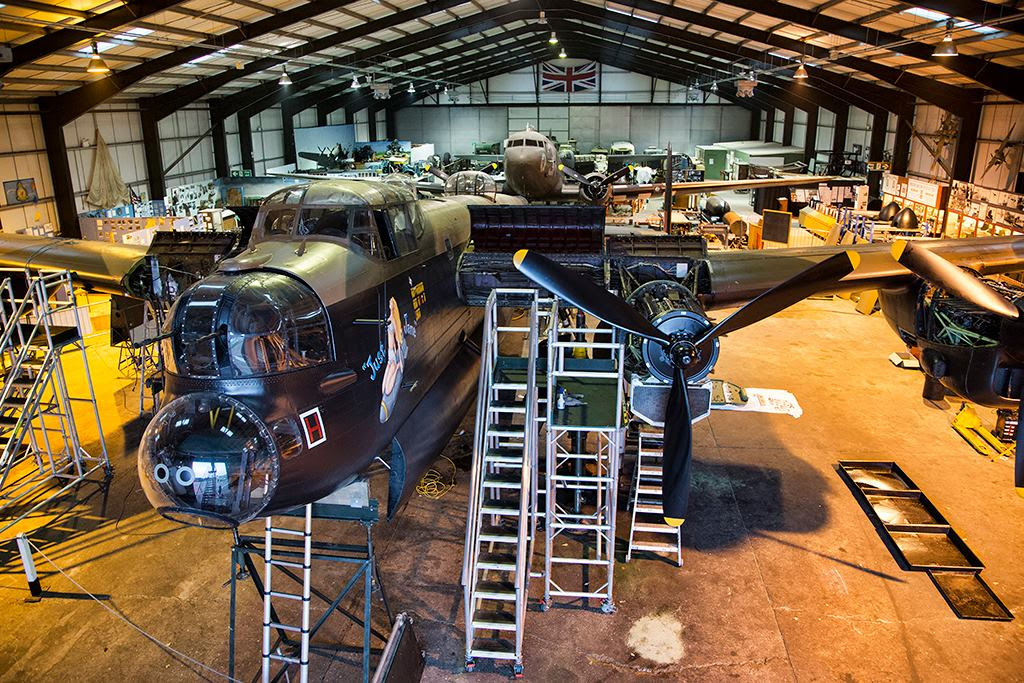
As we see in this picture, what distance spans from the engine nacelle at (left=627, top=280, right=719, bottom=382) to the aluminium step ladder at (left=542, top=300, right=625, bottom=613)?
475 mm

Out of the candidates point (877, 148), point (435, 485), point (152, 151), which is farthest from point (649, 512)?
point (877, 148)

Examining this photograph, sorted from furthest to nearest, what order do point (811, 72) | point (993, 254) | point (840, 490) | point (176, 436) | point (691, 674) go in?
1. point (811, 72)
2. point (993, 254)
3. point (840, 490)
4. point (691, 674)
5. point (176, 436)

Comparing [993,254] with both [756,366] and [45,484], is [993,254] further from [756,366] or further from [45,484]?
[45,484]

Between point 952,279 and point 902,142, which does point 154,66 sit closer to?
point 952,279

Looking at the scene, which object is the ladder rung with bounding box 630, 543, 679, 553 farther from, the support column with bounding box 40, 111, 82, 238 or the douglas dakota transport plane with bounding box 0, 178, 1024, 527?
the support column with bounding box 40, 111, 82, 238

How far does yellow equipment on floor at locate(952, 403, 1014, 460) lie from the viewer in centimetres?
1495

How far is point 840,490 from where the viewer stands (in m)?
13.7

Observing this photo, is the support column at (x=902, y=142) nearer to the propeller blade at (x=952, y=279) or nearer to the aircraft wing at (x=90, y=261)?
the propeller blade at (x=952, y=279)

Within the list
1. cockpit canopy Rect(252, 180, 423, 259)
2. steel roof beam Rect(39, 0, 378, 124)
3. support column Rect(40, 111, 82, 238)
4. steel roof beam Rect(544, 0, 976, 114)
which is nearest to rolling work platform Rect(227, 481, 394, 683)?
cockpit canopy Rect(252, 180, 423, 259)

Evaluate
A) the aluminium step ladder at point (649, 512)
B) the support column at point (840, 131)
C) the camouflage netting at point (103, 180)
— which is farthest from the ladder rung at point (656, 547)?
the support column at point (840, 131)

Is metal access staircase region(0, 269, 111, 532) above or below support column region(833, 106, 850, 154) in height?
below

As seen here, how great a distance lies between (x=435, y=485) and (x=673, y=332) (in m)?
5.96

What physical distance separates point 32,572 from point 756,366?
58.6 feet

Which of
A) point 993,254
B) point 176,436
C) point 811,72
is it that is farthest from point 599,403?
point 811,72
